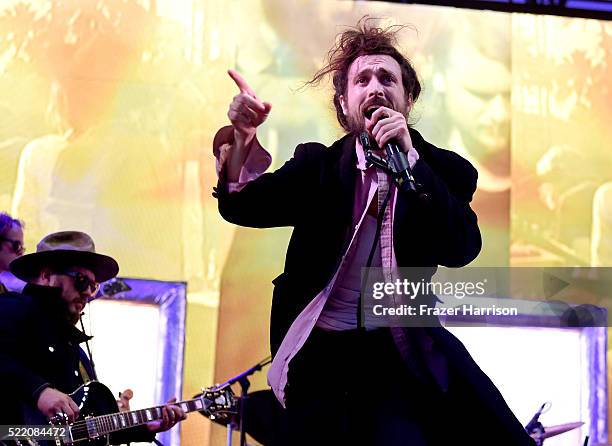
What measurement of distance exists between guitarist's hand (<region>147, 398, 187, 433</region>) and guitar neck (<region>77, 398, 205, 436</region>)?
0.02 m

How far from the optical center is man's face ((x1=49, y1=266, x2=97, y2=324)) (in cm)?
364

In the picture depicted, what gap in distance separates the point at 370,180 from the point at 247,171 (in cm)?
32

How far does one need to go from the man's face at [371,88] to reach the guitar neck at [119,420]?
1.53 m

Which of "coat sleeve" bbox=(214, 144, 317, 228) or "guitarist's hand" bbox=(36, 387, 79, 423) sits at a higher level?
"coat sleeve" bbox=(214, 144, 317, 228)

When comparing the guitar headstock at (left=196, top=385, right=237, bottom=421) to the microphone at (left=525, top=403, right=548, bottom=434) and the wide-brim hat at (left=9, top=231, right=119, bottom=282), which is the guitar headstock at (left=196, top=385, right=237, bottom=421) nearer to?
the wide-brim hat at (left=9, top=231, right=119, bottom=282)

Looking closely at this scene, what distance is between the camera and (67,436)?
329cm

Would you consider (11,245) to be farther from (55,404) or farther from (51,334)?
(55,404)

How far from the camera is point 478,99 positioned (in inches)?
179

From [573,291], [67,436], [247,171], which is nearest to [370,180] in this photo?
[247,171]

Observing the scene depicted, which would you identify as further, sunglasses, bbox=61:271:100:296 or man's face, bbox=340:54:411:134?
sunglasses, bbox=61:271:100:296

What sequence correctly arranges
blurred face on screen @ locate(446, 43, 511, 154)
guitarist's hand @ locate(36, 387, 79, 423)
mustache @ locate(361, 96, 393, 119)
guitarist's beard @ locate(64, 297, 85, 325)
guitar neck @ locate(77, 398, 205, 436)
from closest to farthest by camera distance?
mustache @ locate(361, 96, 393, 119), guitarist's hand @ locate(36, 387, 79, 423), guitar neck @ locate(77, 398, 205, 436), guitarist's beard @ locate(64, 297, 85, 325), blurred face on screen @ locate(446, 43, 511, 154)

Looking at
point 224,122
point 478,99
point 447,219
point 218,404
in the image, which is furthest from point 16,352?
point 478,99

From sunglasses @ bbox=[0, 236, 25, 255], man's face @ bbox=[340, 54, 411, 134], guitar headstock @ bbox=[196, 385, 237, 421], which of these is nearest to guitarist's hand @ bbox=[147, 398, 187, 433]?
guitar headstock @ bbox=[196, 385, 237, 421]

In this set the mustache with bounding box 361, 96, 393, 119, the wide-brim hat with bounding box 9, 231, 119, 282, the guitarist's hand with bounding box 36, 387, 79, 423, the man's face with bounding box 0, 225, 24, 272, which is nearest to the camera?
the mustache with bounding box 361, 96, 393, 119
